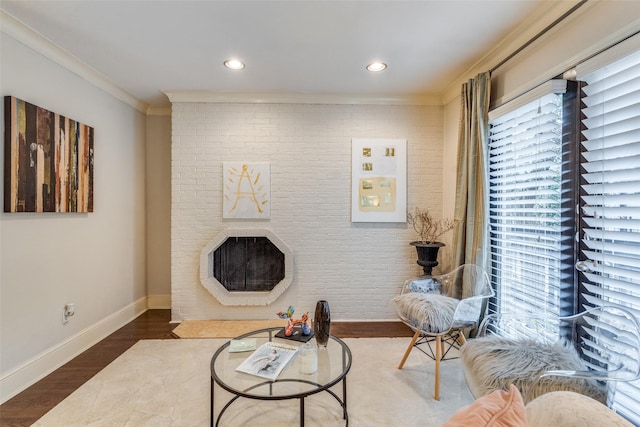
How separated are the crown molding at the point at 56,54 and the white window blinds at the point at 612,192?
346 centimetres

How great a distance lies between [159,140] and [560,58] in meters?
3.88

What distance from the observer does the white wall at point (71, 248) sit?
2.01m

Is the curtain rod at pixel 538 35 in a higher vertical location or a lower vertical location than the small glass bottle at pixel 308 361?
higher

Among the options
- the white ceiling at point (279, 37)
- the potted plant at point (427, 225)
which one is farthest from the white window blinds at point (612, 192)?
the potted plant at point (427, 225)

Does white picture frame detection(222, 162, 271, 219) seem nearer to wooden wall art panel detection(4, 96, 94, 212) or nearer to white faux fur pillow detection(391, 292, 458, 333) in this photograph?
wooden wall art panel detection(4, 96, 94, 212)

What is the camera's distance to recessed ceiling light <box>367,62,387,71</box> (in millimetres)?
2590

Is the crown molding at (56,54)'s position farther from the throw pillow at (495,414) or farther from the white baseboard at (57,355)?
the throw pillow at (495,414)

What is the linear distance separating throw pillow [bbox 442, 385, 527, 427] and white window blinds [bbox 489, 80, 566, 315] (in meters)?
1.51

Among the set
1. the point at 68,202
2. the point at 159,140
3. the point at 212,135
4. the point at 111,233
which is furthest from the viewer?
the point at 159,140

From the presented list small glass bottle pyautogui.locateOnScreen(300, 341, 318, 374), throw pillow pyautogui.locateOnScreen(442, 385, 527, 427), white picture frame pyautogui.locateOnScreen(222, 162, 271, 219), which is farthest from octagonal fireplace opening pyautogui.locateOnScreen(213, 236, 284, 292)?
throw pillow pyautogui.locateOnScreen(442, 385, 527, 427)

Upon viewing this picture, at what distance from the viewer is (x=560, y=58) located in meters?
1.84

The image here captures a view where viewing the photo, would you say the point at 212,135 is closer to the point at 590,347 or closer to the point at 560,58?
the point at 560,58

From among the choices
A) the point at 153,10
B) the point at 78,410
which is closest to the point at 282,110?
the point at 153,10

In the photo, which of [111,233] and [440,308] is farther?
[111,233]
